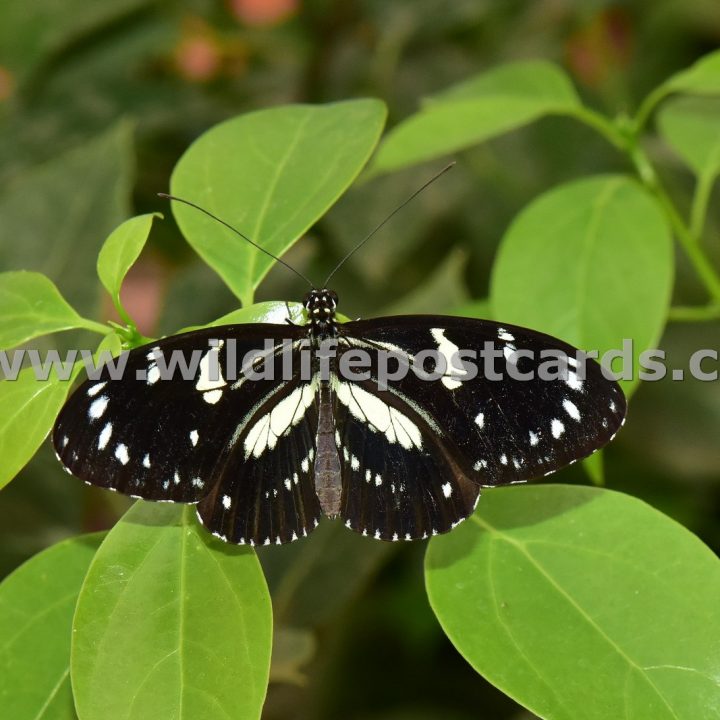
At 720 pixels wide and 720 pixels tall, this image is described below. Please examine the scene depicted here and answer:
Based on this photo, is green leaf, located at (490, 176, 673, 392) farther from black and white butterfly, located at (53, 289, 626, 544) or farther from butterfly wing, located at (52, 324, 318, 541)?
butterfly wing, located at (52, 324, 318, 541)

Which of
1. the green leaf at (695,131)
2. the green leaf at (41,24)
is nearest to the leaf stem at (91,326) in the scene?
the green leaf at (695,131)

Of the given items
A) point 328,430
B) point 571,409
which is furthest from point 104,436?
point 571,409

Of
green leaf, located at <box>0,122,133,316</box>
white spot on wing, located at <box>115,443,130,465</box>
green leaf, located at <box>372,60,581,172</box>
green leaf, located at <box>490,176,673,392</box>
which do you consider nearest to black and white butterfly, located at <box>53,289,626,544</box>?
white spot on wing, located at <box>115,443,130,465</box>

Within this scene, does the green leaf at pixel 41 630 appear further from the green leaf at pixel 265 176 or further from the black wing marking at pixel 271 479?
the green leaf at pixel 265 176

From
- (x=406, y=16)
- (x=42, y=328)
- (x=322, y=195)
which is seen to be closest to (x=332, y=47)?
(x=406, y=16)

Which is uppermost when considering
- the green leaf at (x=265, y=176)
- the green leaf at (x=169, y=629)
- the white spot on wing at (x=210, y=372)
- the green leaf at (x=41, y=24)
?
the green leaf at (x=41, y=24)

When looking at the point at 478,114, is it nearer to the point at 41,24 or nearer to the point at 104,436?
the point at 104,436
